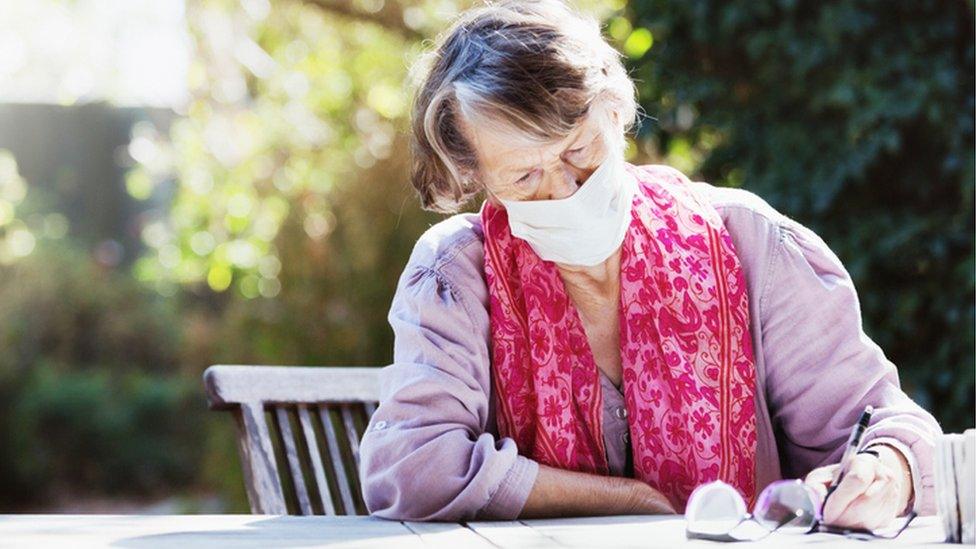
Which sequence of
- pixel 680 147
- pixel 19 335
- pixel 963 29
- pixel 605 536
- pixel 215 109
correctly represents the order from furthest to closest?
1. pixel 19 335
2. pixel 215 109
3. pixel 680 147
4. pixel 963 29
5. pixel 605 536

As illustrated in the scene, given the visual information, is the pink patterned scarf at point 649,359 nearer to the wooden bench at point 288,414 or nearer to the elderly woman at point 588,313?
the elderly woman at point 588,313

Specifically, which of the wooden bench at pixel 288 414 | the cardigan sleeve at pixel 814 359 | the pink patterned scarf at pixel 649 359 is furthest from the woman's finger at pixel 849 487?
the wooden bench at pixel 288 414

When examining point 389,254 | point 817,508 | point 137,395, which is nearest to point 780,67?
point 389,254

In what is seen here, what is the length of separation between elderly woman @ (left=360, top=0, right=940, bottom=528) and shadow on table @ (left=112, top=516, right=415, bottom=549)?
0.70ft

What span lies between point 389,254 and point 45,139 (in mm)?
9030

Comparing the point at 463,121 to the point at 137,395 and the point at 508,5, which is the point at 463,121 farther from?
the point at 137,395

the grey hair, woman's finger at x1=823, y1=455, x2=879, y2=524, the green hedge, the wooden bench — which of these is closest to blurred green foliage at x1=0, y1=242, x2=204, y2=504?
the green hedge

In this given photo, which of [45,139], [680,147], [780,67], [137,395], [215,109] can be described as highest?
[780,67]

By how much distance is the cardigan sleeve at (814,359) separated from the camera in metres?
2.22

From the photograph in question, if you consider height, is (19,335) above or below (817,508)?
below

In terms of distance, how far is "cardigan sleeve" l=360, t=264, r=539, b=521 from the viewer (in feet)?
6.70

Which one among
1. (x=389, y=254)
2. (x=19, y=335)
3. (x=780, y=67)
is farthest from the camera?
(x=19, y=335)

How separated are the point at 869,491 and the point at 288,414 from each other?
116 cm

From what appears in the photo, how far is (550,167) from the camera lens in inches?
87.4
